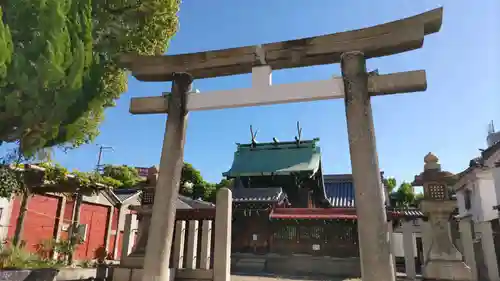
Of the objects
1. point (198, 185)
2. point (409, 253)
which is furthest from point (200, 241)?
point (198, 185)

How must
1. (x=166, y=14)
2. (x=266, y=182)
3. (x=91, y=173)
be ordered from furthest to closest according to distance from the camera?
1. (x=266, y=182)
2. (x=91, y=173)
3. (x=166, y=14)

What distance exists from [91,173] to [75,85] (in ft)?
15.3

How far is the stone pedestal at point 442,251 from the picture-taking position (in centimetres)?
608

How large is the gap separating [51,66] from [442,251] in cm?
717

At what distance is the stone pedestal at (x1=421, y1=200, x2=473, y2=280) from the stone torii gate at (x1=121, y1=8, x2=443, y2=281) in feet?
6.69

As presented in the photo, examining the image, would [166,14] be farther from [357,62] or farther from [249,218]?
[249,218]

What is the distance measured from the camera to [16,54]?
4.72 m

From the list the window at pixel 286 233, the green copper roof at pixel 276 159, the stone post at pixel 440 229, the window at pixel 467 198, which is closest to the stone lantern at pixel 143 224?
the stone post at pixel 440 229

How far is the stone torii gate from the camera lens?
505 cm

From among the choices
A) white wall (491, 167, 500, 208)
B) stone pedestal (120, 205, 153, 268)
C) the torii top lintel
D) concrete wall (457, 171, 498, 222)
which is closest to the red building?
stone pedestal (120, 205, 153, 268)

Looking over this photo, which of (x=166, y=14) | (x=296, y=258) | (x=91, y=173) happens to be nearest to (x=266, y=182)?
(x=296, y=258)

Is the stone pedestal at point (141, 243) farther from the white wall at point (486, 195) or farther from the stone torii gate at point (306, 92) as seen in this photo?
the white wall at point (486, 195)

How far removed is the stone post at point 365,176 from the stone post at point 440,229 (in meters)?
2.02

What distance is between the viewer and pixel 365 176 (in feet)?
16.9
